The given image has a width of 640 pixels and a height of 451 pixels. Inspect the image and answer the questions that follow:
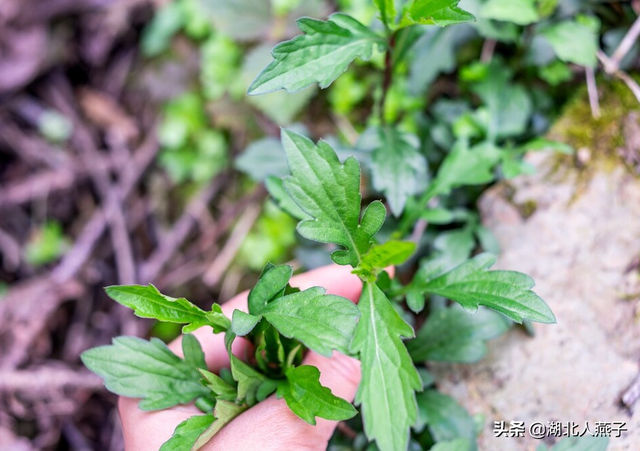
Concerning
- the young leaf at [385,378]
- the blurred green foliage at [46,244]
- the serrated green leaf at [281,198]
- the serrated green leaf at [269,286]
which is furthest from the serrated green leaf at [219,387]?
the blurred green foliage at [46,244]

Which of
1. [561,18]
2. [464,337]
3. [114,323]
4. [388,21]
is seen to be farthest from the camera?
[114,323]

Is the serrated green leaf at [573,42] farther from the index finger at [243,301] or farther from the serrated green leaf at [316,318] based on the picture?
the serrated green leaf at [316,318]

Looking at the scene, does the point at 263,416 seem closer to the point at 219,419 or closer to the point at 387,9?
the point at 219,419

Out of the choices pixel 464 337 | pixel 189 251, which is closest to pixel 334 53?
pixel 464 337

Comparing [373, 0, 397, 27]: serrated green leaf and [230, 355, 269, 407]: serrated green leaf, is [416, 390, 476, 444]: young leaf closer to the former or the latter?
[230, 355, 269, 407]: serrated green leaf

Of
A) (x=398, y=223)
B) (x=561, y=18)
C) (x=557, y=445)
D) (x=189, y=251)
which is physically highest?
(x=561, y=18)

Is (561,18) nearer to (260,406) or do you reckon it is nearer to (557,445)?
(557,445)

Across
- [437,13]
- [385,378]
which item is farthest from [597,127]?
[385,378]
